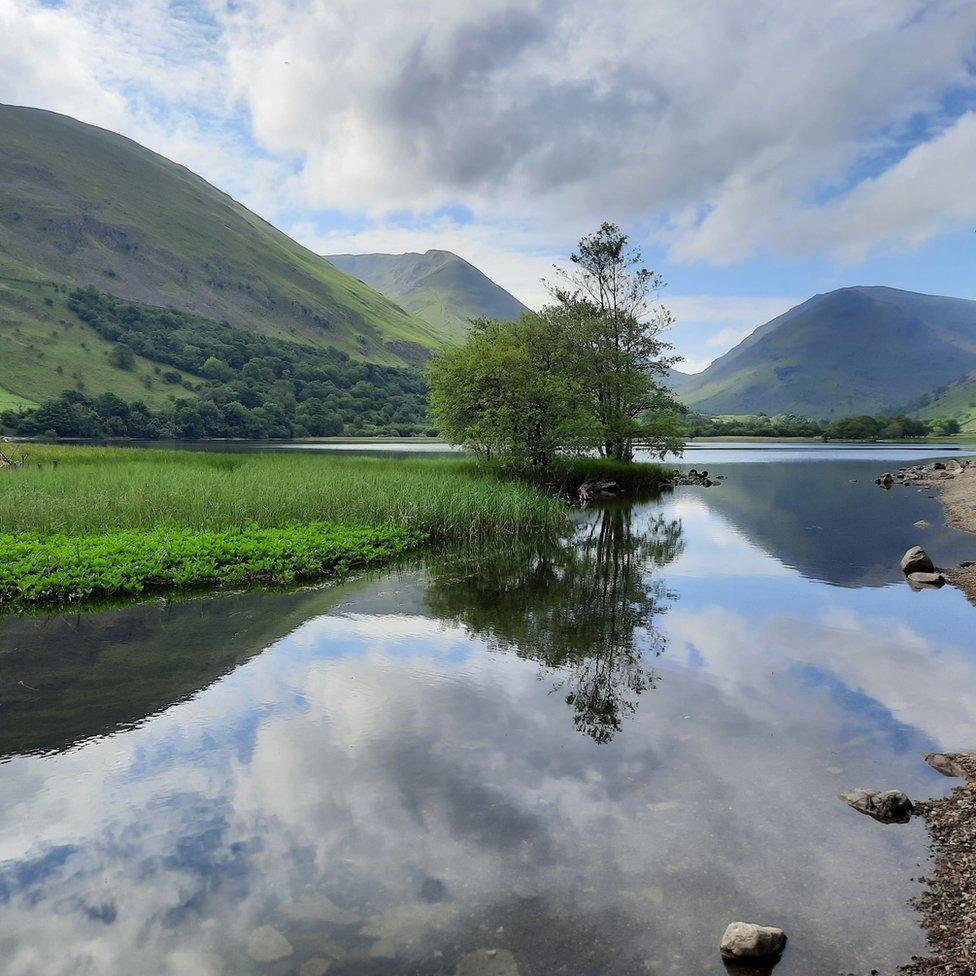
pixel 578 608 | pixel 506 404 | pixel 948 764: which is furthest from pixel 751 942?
pixel 506 404

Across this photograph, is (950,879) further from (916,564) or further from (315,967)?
(916,564)

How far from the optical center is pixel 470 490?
37250 millimetres

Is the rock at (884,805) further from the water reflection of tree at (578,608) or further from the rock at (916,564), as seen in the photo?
the rock at (916,564)

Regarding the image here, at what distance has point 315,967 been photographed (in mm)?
6207

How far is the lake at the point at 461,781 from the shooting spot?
6.69 m

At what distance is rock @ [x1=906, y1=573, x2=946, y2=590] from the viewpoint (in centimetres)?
2377

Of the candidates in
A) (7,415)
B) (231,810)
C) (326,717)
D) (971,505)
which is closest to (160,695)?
(326,717)

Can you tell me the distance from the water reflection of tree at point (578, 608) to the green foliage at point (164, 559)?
4586mm

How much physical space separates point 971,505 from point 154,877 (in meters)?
55.1

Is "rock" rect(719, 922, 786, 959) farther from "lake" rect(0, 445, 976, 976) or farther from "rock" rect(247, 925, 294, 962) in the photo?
"rock" rect(247, 925, 294, 962)

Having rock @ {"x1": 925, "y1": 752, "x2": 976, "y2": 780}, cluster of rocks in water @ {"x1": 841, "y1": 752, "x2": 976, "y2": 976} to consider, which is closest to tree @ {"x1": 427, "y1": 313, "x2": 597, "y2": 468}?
rock @ {"x1": 925, "y1": 752, "x2": 976, "y2": 780}

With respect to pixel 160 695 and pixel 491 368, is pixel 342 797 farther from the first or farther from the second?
pixel 491 368

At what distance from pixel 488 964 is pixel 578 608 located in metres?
14.9

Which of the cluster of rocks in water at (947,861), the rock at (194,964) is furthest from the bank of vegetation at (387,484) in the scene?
the cluster of rocks in water at (947,861)
